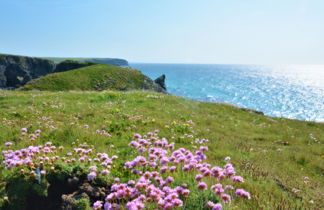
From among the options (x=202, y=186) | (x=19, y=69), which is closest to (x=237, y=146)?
(x=202, y=186)

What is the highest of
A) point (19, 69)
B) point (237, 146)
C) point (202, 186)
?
point (202, 186)

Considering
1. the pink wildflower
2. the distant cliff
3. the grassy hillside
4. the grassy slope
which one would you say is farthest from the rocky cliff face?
the pink wildflower

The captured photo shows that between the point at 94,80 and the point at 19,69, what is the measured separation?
71.2 meters

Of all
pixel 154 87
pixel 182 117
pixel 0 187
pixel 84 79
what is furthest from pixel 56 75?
pixel 0 187

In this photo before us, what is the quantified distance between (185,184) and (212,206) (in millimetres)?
759

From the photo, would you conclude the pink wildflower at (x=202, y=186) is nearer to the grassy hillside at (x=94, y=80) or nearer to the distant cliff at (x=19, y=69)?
the grassy hillside at (x=94, y=80)

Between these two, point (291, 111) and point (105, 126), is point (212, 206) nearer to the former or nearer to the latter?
point (105, 126)

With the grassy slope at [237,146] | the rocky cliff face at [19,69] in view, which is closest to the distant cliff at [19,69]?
the rocky cliff face at [19,69]

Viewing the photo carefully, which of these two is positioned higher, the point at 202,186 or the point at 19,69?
the point at 202,186

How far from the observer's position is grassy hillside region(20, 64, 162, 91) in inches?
1711

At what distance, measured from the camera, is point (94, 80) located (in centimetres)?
4847

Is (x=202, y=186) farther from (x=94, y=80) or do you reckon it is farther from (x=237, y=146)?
(x=94, y=80)

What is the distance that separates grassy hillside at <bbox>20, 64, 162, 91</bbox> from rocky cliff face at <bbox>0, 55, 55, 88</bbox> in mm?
60950

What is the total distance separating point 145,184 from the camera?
4000mm
